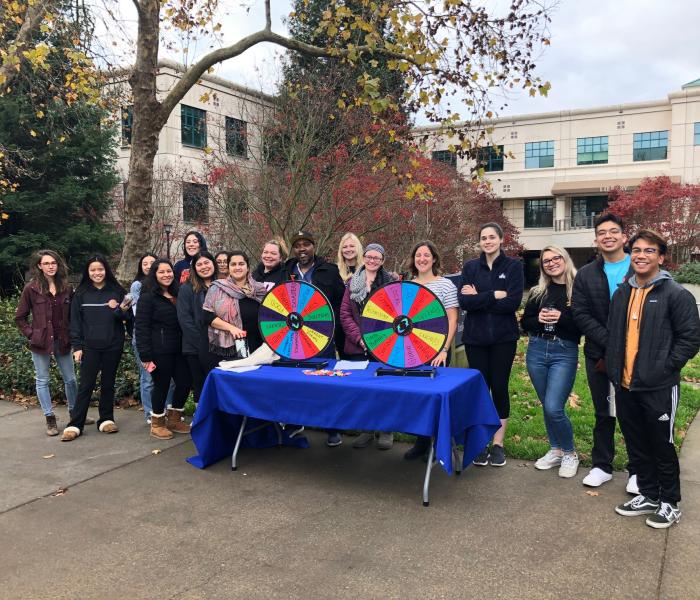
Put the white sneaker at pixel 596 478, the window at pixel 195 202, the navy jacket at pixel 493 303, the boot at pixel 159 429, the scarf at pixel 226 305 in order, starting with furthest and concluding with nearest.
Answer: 1. the window at pixel 195 202
2. the boot at pixel 159 429
3. the scarf at pixel 226 305
4. the navy jacket at pixel 493 303
5. the white sneaker at pixel 596 478

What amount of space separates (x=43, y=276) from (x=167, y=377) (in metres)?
1.82

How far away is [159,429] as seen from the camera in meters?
6.11

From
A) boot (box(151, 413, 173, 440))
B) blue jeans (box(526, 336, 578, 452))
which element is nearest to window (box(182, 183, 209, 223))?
boot (box(151, 413, 173, 440))

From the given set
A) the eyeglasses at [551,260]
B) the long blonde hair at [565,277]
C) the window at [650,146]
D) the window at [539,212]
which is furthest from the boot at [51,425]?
the window at [650,146]

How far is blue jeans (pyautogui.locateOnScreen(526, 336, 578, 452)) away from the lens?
4.70 metres

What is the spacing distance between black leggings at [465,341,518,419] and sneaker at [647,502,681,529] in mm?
1435

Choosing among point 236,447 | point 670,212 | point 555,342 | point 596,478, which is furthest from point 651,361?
point 670,212

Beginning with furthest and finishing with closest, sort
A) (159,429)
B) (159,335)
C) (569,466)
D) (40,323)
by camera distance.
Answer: (40,323)
(159,429)
(159,335)
(569,466)

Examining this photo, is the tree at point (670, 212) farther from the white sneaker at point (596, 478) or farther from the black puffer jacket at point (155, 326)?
the black puffer jacket at point (155, 326)

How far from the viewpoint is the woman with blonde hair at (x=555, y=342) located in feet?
15.3

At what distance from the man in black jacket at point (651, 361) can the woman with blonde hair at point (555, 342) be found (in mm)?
585

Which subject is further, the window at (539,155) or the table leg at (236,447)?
the window at (539,155)

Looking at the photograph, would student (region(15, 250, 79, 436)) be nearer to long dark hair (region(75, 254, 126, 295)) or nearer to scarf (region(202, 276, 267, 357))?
long dark hair (region(75, 254, 126, 295))

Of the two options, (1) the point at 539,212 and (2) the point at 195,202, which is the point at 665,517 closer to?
(2) the point at 195,202
